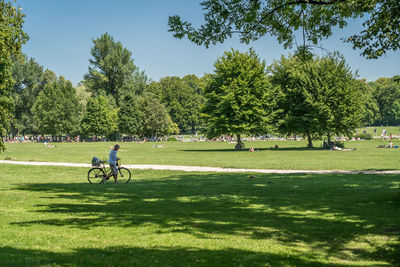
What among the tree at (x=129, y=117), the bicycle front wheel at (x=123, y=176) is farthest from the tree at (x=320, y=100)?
the tree at (x=129, y=117)

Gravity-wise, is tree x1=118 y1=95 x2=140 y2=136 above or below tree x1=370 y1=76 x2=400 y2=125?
below

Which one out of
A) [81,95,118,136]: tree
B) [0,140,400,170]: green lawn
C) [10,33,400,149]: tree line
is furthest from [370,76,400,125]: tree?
[0,140,400,170]: green lawn

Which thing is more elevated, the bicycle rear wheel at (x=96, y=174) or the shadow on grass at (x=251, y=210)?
the bicycle rear wheel at (x=96, y=174)

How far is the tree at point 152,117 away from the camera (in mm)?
97750

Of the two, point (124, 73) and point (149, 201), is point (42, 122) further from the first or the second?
point (149, 201)

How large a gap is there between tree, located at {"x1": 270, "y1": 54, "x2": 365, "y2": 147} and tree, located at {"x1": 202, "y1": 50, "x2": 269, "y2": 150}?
270 cm

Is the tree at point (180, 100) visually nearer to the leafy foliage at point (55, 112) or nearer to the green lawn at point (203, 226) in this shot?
the leafy foliage at point (55, 112)

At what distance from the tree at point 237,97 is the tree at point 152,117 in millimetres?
48171

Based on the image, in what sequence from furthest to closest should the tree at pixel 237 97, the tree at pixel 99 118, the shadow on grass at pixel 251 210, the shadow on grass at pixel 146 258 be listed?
the tree at pixel 99 118 → the tree at pixel 237 97 → the shadow on grass at pixel 251 210 → the shadow on grass at pixel 146 258

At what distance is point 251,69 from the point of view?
50.4m

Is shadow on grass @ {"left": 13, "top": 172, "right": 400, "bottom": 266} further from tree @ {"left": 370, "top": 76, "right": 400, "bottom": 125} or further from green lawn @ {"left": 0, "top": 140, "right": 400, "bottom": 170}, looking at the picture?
tree @ {"left": 370, "top": 76, "right": 400, "bottom": 125}

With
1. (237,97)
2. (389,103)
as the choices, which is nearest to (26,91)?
(237,97)

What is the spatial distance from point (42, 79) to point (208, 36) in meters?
109

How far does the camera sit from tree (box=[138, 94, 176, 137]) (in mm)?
97750
